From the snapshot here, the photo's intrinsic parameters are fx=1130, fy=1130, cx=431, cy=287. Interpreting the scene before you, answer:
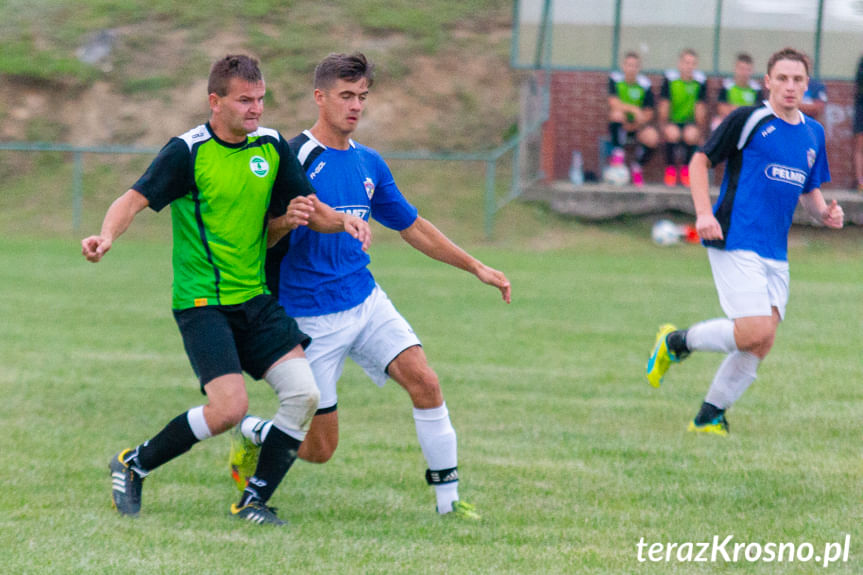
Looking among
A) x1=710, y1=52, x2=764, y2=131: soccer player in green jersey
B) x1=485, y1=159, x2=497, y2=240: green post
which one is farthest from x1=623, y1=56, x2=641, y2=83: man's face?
x1=485, y1=159, x2=497, y2=240: green post

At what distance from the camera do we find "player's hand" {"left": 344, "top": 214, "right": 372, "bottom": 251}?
463 centimetres

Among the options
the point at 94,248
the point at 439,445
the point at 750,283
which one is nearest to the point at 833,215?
the point at 750,283

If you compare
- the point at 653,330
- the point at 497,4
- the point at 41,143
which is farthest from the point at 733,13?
the point at 41,143

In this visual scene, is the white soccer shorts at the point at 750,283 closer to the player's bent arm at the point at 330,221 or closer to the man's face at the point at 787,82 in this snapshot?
the man's face at the point at 787,82

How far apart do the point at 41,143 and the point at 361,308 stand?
62.3 ft

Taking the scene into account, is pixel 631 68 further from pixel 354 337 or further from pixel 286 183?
pixel 286 183

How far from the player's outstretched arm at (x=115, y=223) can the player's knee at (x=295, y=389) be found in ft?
2.84

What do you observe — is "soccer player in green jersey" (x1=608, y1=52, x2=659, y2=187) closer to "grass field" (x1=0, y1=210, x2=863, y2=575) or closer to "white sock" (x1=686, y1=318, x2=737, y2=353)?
"grass field" (x1=0, y1=210, x2=863, y2=575)

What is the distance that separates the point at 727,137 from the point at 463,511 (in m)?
2.79

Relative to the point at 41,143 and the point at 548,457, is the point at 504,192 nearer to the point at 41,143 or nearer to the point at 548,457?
the point at 41,143

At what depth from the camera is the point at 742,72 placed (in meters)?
18.1

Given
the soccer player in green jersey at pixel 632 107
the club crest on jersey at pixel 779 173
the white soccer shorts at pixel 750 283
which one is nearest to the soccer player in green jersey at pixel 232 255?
the white soccer shorts at pixel 750 283

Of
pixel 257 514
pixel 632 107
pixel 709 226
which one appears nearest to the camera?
pixel 257 514

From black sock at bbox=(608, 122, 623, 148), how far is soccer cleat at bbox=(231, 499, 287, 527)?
15132 millimetres
